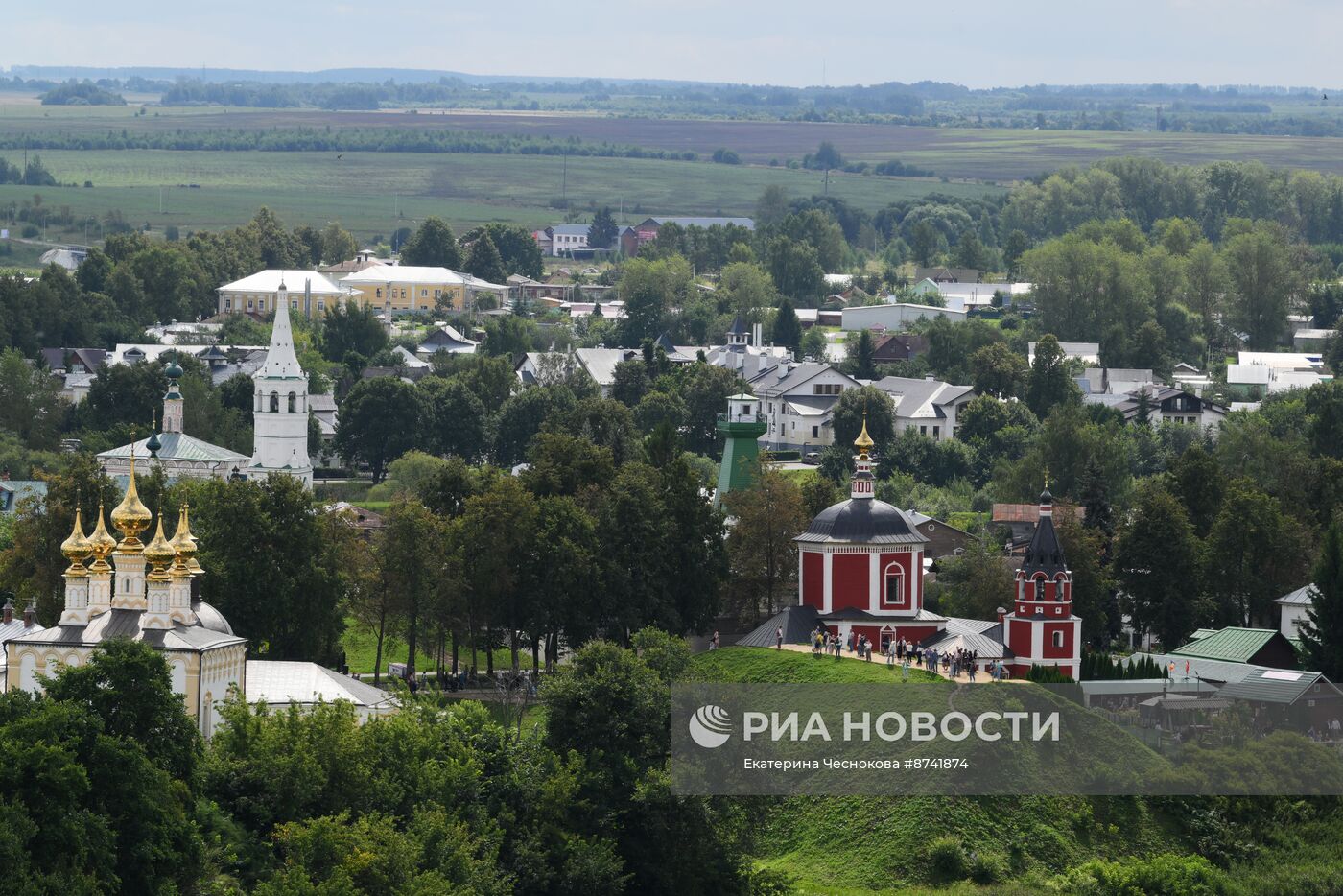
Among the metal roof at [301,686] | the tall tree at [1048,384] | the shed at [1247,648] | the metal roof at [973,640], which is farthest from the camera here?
the tall tree at [1048,384]

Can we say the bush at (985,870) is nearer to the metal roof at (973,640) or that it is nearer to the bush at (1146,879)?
the bush at (1146,879)

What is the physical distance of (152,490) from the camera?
216ft

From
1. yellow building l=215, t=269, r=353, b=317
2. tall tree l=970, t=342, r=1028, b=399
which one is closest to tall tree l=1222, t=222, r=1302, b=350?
tall tree l=970, t=342, r=1028, b=399

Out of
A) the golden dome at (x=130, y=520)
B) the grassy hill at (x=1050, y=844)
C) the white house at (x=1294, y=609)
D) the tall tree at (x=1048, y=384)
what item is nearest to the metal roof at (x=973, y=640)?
the grassy hill at (x=1050, y=844)

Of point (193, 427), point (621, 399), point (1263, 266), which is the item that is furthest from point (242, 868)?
point (1263, 266)

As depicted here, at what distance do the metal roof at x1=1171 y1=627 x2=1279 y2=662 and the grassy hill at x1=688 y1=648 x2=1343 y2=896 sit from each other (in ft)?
25.0

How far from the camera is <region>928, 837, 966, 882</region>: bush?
169 ft

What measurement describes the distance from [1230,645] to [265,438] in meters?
32.2

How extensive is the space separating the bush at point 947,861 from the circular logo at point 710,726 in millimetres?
3879

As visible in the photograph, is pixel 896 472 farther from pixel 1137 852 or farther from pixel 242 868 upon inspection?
pixel 242 868

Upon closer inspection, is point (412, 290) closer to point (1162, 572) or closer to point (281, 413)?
point (281, 413)

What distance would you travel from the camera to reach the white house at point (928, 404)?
347 feet

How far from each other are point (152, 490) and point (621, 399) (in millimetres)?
45038

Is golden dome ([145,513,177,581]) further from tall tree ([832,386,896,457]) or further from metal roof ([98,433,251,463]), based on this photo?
tall tree ([832,386,896,457])
